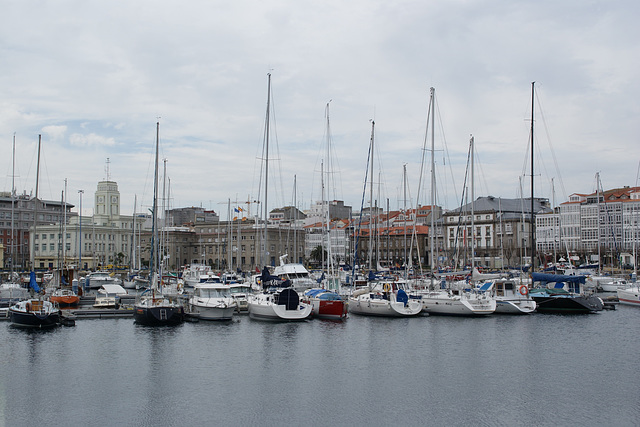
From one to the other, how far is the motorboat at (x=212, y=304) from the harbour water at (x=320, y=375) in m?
0.76

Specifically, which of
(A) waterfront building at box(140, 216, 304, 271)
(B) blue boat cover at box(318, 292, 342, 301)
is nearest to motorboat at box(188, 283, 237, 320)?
(B) blue boat cover at box(318, 292, 342, 301)

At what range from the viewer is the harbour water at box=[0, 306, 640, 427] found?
74.4ft

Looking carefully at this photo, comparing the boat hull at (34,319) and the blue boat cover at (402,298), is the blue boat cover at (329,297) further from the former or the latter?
the boat hull at (34,319)

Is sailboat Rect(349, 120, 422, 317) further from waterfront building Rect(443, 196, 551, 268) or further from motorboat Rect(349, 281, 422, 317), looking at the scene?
waterfront building Rect(443, 196, 551, 268)

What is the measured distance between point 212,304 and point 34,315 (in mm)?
11170

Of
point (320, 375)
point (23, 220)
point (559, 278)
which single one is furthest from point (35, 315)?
point (23, 220)

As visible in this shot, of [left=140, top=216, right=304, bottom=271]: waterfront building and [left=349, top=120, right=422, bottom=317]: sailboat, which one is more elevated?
[left=140, top=216, right=304, bottom=271]: waterfront building

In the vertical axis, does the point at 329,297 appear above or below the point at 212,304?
above

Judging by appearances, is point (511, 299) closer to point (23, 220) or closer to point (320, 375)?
point (320, 375)

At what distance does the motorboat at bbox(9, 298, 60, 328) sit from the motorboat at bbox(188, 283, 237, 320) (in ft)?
29.6

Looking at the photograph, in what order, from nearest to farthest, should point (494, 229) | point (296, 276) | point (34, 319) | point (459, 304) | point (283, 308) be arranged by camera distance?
point (34, 319), point (283, 308), point (459, 304), point (296, 276), point (494, 229)

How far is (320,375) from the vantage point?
28.6m

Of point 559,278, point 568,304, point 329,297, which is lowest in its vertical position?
point 568,304

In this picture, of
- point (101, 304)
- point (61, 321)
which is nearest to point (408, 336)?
point (61, 321)
